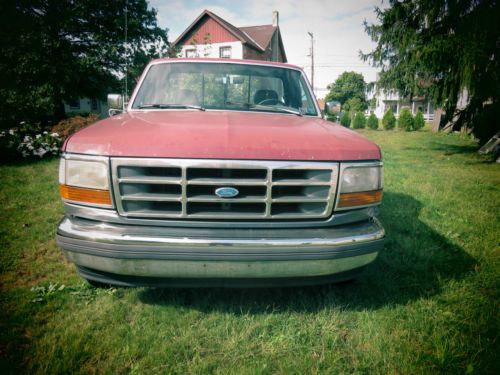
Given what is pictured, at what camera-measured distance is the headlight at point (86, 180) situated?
1842 millimetres

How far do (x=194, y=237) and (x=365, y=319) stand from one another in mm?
1440

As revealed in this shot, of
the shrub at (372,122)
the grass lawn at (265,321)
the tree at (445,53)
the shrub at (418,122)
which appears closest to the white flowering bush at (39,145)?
the grass lawn at (265,321)

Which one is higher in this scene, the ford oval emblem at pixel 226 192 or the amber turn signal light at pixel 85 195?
the ford oval emblem at pixel 226 192

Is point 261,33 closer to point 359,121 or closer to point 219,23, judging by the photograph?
point 219,23

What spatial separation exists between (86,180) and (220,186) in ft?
2.72

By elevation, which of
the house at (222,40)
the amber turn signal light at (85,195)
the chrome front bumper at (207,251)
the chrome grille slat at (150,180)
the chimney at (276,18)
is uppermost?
the chimney at (276,18)

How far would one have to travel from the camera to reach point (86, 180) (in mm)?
1876

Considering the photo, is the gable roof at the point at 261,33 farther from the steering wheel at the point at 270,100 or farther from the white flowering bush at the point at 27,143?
the steering wheel at the point at 270,100

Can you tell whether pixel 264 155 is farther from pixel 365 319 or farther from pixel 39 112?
pixel 39 112

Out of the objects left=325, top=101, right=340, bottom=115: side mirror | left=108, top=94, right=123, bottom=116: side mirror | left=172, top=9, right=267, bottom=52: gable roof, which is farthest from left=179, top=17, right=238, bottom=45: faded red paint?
left=108, top=94, right=123, bottom=116: side mirror

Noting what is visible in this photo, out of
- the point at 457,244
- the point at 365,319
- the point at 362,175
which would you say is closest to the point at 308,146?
the point at 362,175

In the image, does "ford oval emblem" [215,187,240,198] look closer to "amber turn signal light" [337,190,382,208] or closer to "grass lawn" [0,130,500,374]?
"amber turn signal light" [337,190,382,208]

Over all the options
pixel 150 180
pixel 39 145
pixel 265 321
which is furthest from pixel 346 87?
pixel 150 180

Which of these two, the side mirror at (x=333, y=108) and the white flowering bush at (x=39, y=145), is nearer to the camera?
the side mirror at (x=333, y=108)
